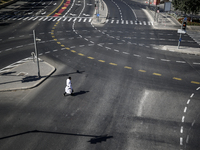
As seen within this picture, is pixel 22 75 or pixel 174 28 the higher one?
pixel 174 28

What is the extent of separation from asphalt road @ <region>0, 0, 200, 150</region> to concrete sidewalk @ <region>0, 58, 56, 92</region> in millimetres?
772

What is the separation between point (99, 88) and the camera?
794 inches

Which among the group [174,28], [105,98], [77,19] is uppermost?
[77,19]

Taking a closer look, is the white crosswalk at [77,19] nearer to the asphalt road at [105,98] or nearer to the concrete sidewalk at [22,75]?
the asphalt road at [105,98]

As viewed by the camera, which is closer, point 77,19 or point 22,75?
point 22,75

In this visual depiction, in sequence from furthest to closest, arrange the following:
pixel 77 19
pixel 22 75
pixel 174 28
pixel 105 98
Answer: pixel 77 19 < pixel 174 28 < pixel 22 75 < pixel 105 98

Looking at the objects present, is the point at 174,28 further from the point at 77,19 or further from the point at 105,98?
the point at 105,98

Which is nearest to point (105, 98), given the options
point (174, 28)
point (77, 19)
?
point (174, 28)

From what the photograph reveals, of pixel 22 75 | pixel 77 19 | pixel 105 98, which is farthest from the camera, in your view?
pixel 77 19

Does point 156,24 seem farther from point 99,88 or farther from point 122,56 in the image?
point 99,88

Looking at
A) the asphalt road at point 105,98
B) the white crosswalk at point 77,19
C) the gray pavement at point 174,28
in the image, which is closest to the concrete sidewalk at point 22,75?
the asphalt road at point 105,98

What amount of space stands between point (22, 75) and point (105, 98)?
8.95m

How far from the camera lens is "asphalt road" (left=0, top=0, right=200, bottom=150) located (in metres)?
14.0

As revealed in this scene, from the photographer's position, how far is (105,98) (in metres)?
18.6
